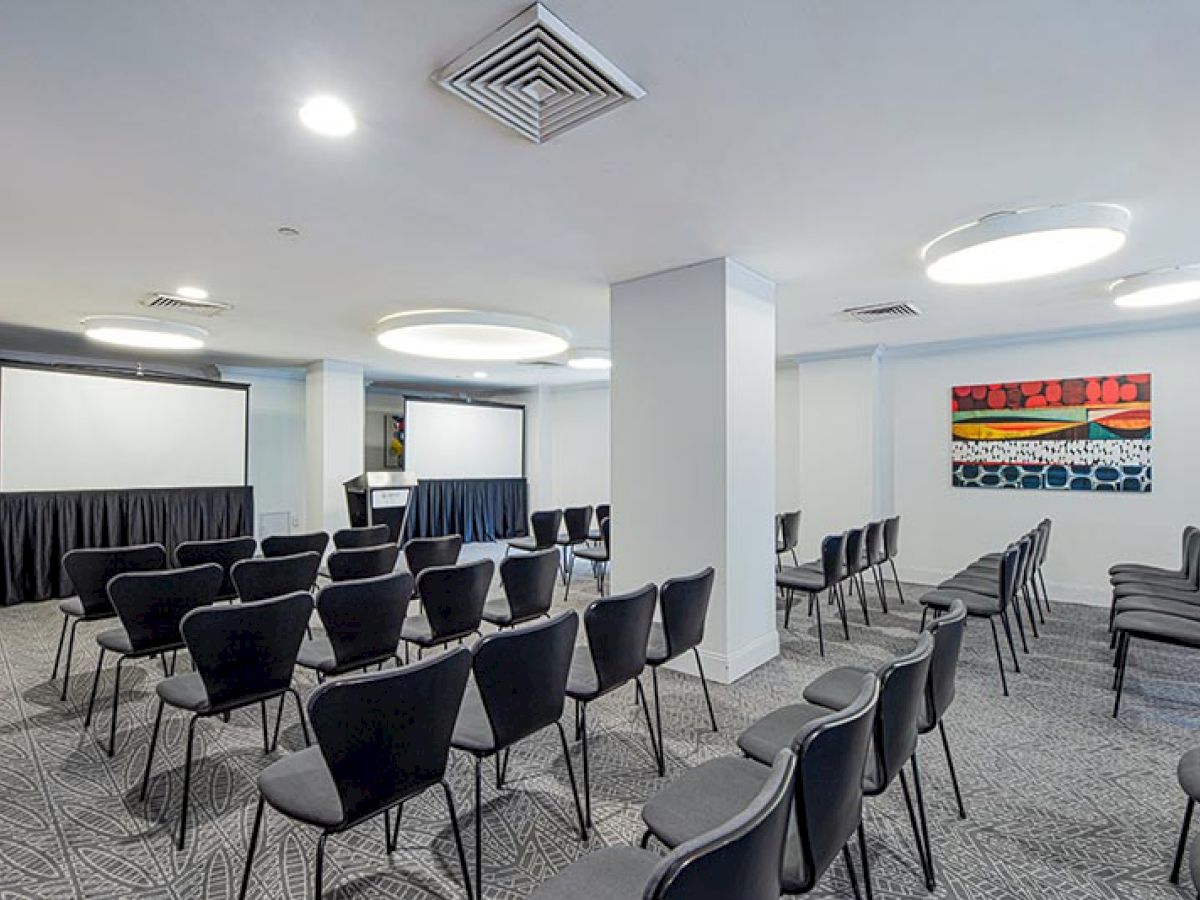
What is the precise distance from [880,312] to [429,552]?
425 centimetres

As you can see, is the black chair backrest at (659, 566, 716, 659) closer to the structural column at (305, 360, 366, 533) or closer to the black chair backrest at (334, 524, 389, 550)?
the black chair backrest at (334, 524, 389, 550)

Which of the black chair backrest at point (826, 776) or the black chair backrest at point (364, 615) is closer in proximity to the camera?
the black chair backrest at point (826, 776)

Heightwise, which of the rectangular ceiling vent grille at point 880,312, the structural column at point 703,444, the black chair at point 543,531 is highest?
the rectangular ceiling vent grille at point 880,312

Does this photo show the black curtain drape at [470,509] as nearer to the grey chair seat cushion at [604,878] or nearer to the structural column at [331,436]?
the structural column at [331,436]

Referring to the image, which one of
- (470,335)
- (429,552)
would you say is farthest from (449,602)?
(470,335)

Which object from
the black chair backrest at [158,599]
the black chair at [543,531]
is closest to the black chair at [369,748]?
the black chair backrest at [158,599]

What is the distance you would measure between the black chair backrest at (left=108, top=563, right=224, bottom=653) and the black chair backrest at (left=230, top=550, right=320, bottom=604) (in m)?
0.41

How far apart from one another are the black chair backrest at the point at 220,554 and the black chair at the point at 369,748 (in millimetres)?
2923

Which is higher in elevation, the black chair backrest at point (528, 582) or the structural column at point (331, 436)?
the structural column at point (331, 436)

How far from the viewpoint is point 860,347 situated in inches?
266

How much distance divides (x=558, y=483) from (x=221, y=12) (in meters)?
9.45

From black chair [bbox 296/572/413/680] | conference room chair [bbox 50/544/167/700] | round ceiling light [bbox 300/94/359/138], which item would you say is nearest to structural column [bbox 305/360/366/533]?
conference room chair [bbox 50/544/167/700]

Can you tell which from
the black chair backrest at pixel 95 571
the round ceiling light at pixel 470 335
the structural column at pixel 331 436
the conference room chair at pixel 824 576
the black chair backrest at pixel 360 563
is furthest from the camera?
the structural column at pixel 331 436

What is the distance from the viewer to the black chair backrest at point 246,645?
221cm
